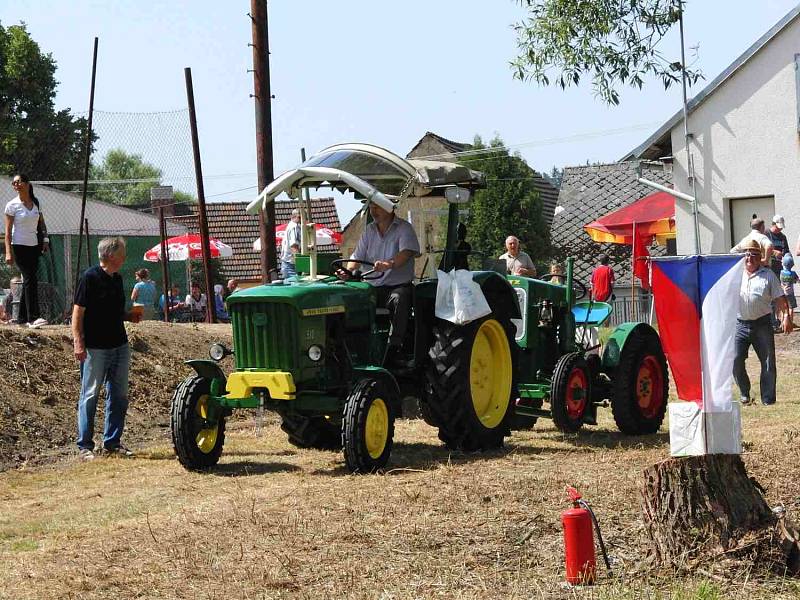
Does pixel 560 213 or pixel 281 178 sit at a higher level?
pixel 560 213

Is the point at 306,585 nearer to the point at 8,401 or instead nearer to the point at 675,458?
the point at 675,458

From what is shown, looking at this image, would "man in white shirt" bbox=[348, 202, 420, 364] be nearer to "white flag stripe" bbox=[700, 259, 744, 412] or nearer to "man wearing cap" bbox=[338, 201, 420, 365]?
"man wearing cap" bbox=[338, 201, 420, 365]

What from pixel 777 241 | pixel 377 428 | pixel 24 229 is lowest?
pixel 377 428

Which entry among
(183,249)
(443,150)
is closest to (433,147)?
(443,150)

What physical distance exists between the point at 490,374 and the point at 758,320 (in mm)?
4134

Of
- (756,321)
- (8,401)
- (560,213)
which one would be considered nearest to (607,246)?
(560,213)

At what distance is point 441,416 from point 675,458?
4.24 metres

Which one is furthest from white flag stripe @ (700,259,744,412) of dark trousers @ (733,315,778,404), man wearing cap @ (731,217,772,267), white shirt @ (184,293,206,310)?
white shirt @ (184,293,206,310)

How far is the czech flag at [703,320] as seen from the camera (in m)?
5.79

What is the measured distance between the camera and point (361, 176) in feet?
32.3

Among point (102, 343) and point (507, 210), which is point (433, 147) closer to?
point (507, 210)

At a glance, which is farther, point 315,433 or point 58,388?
point 58,388

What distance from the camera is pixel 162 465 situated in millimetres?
10414

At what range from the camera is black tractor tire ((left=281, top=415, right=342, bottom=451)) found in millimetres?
10969
